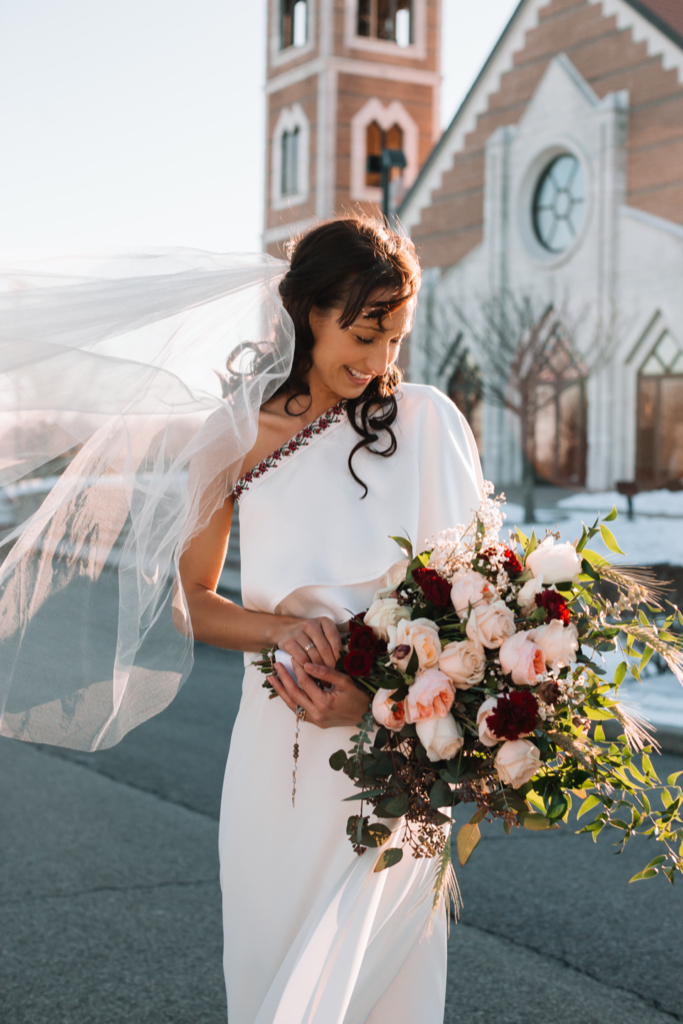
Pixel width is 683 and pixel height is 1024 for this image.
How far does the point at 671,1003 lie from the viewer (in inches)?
140

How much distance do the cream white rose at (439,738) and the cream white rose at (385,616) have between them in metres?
0.20

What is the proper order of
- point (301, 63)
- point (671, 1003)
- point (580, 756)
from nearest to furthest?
point (580, 756)
point (671, 1003)
point (301, 63)

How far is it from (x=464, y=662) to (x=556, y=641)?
0.18 meters

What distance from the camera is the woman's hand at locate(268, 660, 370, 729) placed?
211 cm

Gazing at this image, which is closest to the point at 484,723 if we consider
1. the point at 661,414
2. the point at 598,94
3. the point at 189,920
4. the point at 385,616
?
the point at 385,616

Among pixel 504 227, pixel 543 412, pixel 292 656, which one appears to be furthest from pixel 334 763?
pixel 504 227

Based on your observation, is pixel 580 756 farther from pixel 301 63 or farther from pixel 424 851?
pixel 301 63

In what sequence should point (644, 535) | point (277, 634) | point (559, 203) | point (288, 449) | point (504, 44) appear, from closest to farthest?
point (277, 634), point (288, 449), point (644, 535), point (559, 203), point (504, 44)

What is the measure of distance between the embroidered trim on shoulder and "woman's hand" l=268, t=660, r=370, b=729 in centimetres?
48

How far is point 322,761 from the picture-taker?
2.34m

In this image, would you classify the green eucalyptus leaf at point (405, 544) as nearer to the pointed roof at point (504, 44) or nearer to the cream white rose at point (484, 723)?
the cream white rose at point (484, 723)

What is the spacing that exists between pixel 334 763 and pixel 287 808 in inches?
13.2

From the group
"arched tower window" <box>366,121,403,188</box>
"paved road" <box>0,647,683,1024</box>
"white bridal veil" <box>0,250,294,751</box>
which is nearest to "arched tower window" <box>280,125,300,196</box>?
"arched tower window" <box>366,121,403,188</box>

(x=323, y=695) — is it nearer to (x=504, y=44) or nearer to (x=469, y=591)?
(x=469, y=591)
